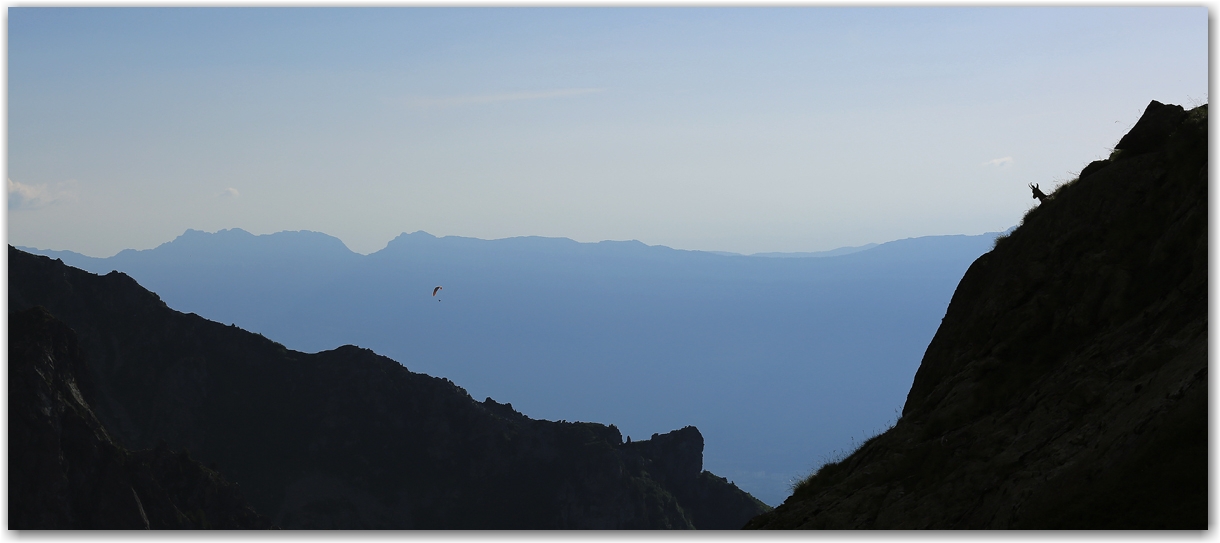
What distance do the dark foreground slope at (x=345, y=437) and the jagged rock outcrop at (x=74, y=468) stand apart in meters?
24.4

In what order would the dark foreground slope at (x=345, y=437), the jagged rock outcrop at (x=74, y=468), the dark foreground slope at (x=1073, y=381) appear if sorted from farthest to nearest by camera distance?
1. the dark foreground slope at (x=345, y=437)
2. the jagged rock outcrop at (x=74, y=468)
3. the dark foreground slope at (x=1073, y=381)

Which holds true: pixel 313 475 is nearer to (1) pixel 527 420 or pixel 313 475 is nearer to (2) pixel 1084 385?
(1) pixel 527 420

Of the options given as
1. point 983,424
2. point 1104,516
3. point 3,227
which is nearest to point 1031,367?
point 983,424

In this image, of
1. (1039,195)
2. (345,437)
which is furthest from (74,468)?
(1039,195)

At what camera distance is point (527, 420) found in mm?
165875

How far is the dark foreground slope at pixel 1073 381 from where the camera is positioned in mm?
12867

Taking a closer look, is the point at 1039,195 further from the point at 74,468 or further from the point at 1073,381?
the point at 74,468

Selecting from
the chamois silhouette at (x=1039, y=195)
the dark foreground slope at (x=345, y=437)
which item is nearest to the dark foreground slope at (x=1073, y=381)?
the chamois silhouette at (x=1039, y=195)

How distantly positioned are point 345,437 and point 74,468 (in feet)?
178

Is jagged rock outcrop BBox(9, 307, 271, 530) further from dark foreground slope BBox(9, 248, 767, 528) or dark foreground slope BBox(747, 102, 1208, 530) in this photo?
dark foreground slope BBox(747, 102, 1208, 530)

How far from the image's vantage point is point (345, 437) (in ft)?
495

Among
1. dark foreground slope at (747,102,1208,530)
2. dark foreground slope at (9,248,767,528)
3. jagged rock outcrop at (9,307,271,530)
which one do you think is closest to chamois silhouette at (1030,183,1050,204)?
dark foreground slope at (747,102,1208,530)

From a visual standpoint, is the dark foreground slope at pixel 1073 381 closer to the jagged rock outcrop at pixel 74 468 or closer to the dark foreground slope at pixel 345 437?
the jagged rock outcrop at pixel 74 468

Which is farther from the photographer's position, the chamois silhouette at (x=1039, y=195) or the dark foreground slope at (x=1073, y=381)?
the chamois silhouette at (x=1039, y=195)
